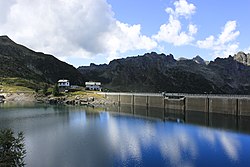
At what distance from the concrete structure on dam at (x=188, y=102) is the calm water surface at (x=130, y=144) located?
18.5m

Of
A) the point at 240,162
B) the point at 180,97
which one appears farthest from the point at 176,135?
the point at 180,97

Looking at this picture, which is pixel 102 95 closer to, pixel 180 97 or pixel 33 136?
pixel 180 97

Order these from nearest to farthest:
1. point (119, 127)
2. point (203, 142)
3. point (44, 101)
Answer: point (203, 142)
point (119, 127)
point (44, 101)

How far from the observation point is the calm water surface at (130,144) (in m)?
55.2

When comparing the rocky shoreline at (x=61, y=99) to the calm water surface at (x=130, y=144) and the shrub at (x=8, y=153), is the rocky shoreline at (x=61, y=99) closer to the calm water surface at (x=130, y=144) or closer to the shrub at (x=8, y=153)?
the calm water surface at (x=130, y=144)

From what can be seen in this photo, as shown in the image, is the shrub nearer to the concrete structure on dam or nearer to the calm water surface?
the calm water surface

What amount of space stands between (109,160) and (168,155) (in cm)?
1246

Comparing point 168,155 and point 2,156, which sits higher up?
point 2,156

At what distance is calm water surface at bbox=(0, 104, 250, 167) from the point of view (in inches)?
2173

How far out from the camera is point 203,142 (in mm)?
73500

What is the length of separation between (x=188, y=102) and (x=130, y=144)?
3067 inches

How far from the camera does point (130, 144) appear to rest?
6838 centimetres

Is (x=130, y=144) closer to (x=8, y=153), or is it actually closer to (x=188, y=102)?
(x=8, y=153)

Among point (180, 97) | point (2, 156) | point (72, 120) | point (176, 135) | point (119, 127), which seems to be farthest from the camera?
point (180, 97)
